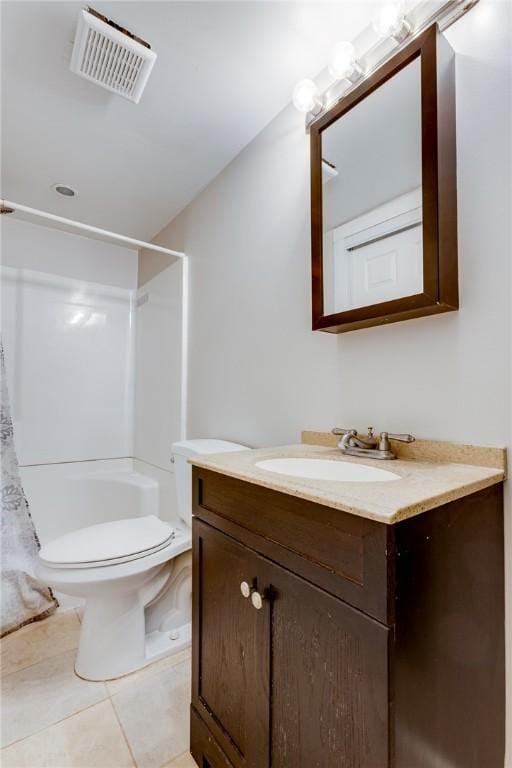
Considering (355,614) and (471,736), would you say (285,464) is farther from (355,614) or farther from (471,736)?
(471,736)

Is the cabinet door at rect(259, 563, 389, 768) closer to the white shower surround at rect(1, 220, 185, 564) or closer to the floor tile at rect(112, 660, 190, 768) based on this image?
the floor tile at rect(112, 660, 190, 768)

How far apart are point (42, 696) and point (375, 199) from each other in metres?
2.01

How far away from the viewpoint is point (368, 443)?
1.08 m

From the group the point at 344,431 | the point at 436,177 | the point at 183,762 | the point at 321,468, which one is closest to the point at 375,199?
the point at 436,177

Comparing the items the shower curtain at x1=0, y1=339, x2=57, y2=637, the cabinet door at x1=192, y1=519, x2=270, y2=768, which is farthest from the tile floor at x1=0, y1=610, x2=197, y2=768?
the cabinet door at x1=192, y1=519, x2=270, y2=768

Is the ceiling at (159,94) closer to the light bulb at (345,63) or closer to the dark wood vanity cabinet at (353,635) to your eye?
the light bulb at (345,63)

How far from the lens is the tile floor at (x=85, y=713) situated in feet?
3.59

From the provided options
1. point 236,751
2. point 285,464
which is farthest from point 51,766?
point 285,464

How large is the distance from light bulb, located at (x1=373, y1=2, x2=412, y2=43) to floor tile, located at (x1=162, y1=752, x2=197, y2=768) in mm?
2125

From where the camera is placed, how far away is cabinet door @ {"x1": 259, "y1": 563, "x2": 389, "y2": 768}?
1.94 feet

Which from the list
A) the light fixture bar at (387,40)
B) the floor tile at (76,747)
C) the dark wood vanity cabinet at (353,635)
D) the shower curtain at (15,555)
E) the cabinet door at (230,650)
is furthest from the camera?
the shower curtain at (15,555)

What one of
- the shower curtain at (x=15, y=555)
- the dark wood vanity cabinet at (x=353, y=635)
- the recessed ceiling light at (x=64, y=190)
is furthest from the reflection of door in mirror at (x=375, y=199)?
the shower curtain at (x=15, y=555)

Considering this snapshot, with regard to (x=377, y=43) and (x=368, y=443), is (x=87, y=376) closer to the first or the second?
(x=368, y=443)

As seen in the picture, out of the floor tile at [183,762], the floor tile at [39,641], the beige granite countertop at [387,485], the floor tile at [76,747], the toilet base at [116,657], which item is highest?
the beige granite countertop at [387,485]
